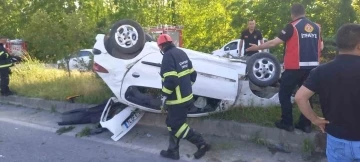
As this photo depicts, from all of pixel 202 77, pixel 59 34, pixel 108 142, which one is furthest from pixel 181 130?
pixel 59 34

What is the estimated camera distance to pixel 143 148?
5.95 meters

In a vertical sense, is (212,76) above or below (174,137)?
above

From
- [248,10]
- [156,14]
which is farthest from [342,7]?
[156,14]

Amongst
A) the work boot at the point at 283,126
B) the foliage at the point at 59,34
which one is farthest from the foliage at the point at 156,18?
the work boot at the point at 283,126

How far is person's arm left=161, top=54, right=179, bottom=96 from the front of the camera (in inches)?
202

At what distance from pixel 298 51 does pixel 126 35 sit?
95.9 inches

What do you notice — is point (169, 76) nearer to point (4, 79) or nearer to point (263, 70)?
point (263, 70)

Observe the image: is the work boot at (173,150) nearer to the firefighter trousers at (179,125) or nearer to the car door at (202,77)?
the firefighter trousers at (179,125)

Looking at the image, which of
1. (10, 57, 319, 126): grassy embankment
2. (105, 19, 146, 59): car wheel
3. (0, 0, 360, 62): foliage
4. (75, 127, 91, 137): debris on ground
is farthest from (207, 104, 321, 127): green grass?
(0, 0, 360, 62): foliage

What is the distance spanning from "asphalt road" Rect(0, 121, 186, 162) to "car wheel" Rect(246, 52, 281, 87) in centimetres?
174

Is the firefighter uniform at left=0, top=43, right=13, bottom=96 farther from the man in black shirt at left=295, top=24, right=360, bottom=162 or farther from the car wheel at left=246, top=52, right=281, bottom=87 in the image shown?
the man in black shirt at left=295, top=24, right=360, bottom=162

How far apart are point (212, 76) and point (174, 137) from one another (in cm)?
109

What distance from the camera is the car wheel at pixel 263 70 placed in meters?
6.06

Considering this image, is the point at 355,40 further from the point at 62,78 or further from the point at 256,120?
the point at 62,78
